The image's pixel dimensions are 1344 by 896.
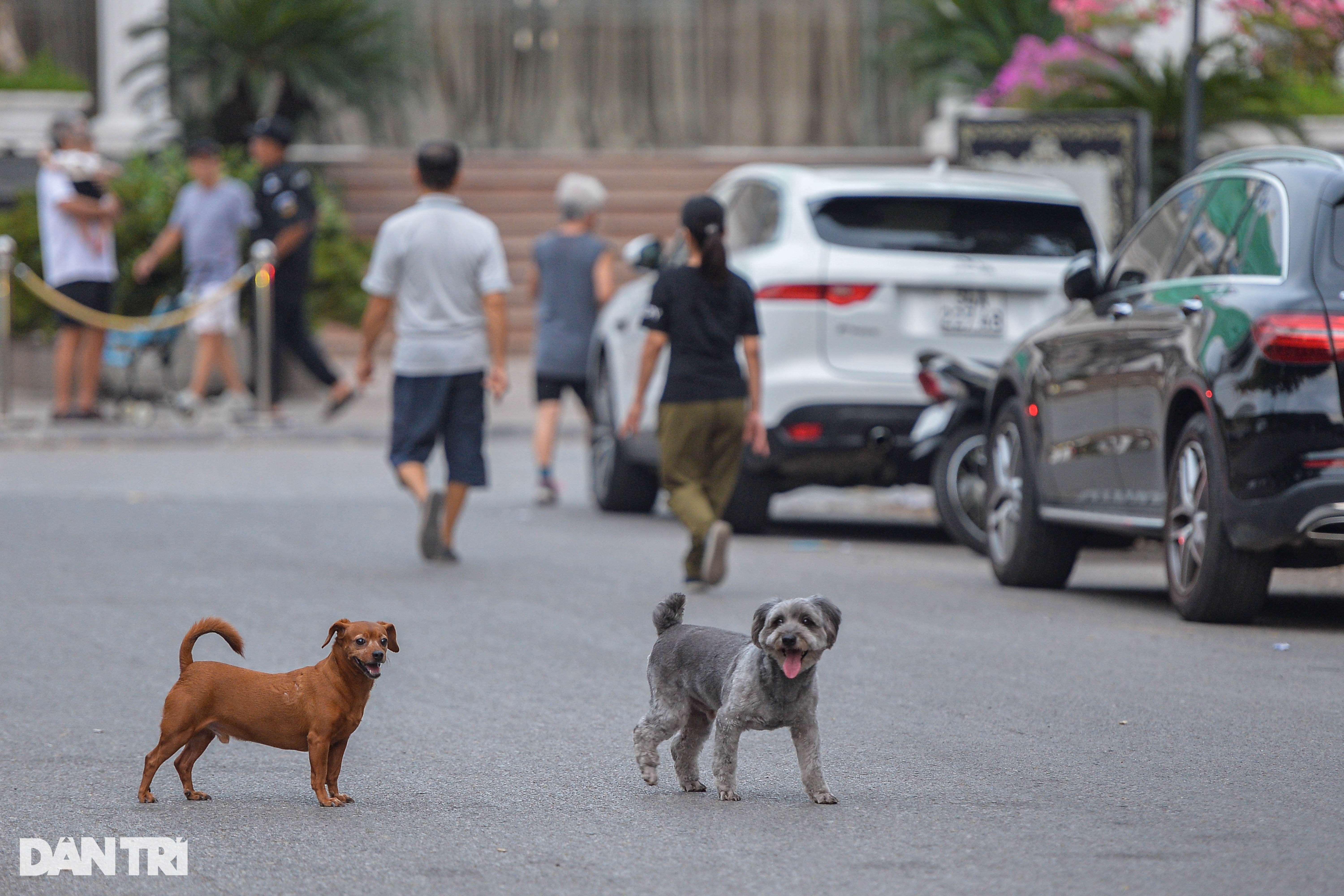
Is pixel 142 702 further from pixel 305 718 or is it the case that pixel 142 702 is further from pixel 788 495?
pixel 788 495

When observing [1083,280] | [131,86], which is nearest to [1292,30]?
[1083,280]

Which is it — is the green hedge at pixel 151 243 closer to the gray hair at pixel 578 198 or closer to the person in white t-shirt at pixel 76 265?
the person in white t-shirt at pixel 76 265

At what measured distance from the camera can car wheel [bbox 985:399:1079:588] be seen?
9516mm

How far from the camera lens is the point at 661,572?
10109 mm

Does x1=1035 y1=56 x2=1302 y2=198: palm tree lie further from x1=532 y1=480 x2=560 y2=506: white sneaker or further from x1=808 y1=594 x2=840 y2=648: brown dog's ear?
x1=808 y1=594 x2=840 y2=648: brown dog's ear

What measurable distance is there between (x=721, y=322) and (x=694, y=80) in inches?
869

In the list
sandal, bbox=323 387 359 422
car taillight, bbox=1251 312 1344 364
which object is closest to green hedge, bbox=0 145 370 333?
sandal, bbox=323 387 359 422

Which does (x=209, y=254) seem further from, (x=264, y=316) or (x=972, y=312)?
(x=972, y=312)

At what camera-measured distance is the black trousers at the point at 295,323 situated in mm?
17656

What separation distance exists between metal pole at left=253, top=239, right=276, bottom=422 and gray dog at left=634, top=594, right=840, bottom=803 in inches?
A: 475

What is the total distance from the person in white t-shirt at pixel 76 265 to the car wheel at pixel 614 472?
5.59 meters

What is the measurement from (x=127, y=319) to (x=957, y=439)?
8.66m

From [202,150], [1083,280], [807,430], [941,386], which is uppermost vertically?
[202,150]

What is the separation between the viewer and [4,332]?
54.9 feet
